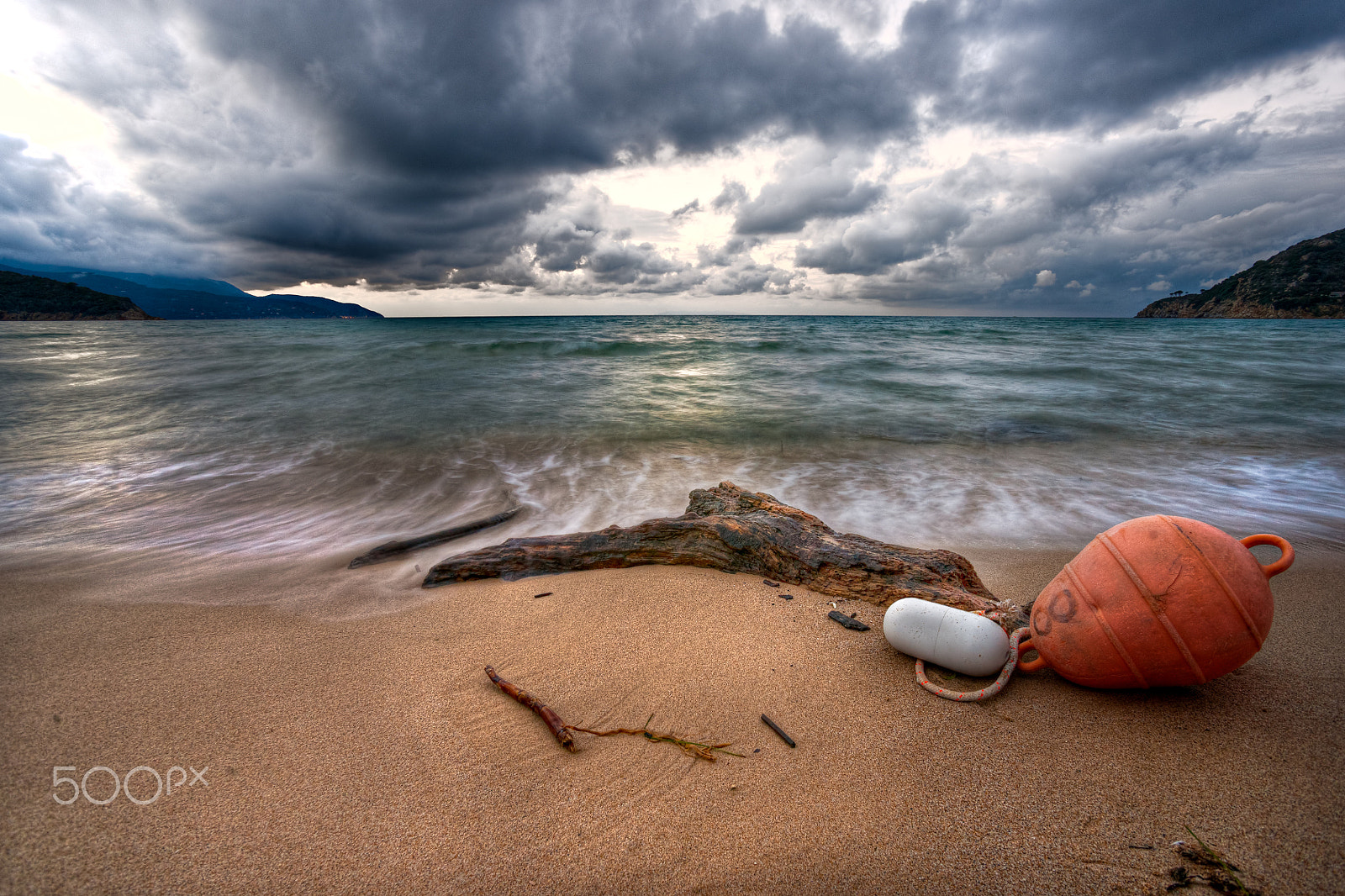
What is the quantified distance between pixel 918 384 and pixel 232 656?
16.2 m

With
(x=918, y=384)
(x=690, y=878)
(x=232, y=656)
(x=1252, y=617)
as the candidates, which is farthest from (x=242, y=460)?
(x=918, y=384)

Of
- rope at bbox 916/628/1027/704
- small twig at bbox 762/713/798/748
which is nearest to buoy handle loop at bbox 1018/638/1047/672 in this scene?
rope at bbox 916/628/1027/704

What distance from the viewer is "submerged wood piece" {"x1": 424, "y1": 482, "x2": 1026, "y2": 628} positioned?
2984 mm

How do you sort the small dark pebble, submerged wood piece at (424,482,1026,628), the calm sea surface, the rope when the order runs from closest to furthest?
the rope
the small dark pebble
submerged wood piece at (424,482,1026,628)
the calm sea surface

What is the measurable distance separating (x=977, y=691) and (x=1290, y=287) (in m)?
104

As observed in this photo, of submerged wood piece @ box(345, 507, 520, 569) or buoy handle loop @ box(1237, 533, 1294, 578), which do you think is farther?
submerged wood piece @ box(345, 507, 520, 569)

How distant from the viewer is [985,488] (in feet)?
20.7

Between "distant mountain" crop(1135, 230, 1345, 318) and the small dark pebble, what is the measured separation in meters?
95.7

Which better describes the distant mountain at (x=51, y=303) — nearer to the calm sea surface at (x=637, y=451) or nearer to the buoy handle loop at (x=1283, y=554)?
the calm sea surface at (x=637, y=451)

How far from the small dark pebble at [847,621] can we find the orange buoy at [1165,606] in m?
0.85

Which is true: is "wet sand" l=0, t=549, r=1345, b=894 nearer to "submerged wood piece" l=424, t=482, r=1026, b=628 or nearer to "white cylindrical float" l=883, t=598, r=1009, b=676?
"white cylindrical float" l=883, t=598, r=1009, b=676

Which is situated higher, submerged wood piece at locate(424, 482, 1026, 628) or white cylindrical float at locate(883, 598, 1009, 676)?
white cylindrical float at locate(883, 598, 1009, 676)

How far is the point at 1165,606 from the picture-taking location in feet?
5.83

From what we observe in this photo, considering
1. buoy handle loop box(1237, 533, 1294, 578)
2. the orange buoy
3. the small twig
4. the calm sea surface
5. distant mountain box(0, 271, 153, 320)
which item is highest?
distant mountain box(0, 271, 153, 320)
